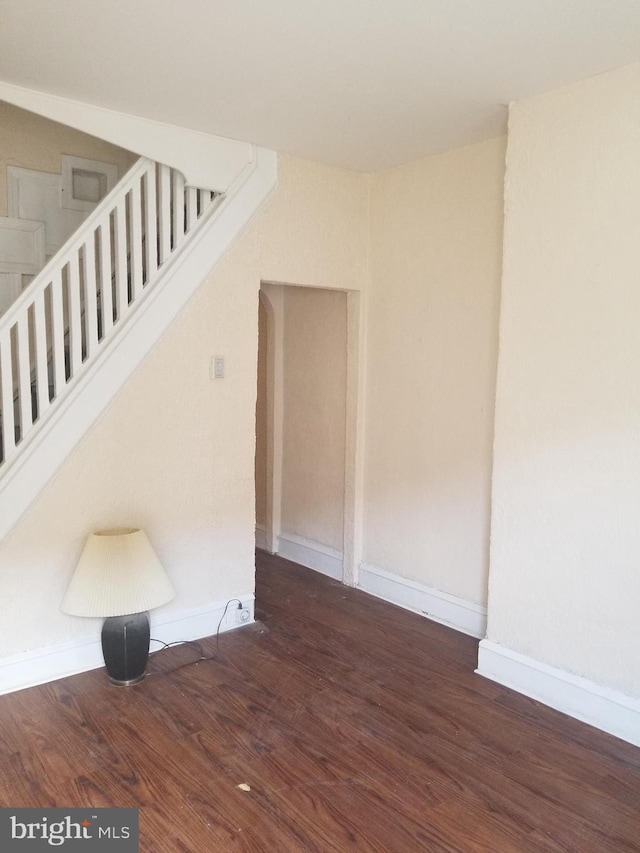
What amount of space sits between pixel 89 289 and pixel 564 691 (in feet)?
9.02

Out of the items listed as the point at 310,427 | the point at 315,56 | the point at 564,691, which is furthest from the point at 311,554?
the point at 315,56

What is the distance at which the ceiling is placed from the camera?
2.06 metres

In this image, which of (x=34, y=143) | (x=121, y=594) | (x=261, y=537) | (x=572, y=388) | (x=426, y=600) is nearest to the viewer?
(x=572, y=388)

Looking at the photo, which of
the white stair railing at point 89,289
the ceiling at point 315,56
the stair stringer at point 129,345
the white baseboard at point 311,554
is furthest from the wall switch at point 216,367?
the white baseboard at point 311,554

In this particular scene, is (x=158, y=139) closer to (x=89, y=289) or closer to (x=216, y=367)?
(x=89, y=289)

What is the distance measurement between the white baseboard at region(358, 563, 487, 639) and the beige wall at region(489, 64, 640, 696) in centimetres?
46

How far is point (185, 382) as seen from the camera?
10.8ft

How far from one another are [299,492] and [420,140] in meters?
2.46

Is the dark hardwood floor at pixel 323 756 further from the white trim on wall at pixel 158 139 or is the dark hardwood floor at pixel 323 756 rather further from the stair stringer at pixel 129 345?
the white trim on wall at pixel 158 139

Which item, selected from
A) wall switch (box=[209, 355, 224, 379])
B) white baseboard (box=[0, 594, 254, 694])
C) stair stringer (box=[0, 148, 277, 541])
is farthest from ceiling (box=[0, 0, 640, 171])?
white baseboard (box=[0, 594, 254, 694])

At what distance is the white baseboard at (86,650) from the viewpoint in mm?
2875

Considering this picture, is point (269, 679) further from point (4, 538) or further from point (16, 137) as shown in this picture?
point (16, 137)

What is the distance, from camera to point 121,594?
9.18 feet

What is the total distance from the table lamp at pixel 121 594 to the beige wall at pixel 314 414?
1668 mm
